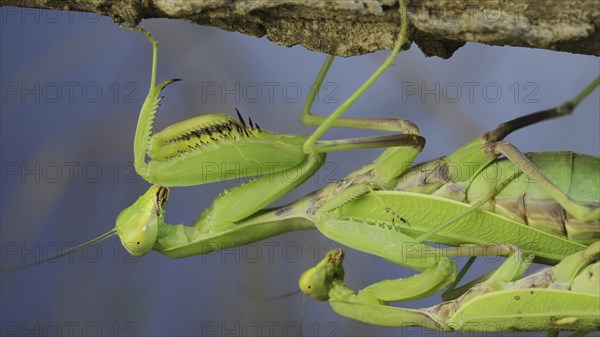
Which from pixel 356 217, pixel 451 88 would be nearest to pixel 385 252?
pixel 356 217

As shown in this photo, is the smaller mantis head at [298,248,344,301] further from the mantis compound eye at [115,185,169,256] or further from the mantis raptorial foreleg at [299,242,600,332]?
the mantis compound eye at [115,185,169,256]

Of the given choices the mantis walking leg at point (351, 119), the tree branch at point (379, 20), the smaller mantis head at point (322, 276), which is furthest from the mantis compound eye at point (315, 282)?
the tree branch at point (379, 20)

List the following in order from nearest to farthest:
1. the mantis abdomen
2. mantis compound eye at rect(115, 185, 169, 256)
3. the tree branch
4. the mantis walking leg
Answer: the tree branch < the mantis walking leg < the mantis abdomen < mantis compound eye at rect(115, 185, 169, 256)

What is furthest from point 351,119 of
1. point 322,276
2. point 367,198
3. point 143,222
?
point 143,222

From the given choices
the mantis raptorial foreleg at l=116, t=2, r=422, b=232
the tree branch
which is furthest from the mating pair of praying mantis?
the tree branch

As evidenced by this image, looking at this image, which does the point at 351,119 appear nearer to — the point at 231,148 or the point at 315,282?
the point at 231,148

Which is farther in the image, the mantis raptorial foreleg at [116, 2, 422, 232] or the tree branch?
the mantis raptorial foreleg at [116, 2, 422, 232]

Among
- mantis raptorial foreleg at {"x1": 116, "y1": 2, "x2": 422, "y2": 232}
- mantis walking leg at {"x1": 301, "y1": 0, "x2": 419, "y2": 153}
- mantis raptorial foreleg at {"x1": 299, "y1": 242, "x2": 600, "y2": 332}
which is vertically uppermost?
mantis walking leg at {"x1": 301, "y1": 0, "x2": 419, "y2": 153}

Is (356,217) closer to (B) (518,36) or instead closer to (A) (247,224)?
(A) (247,224)
